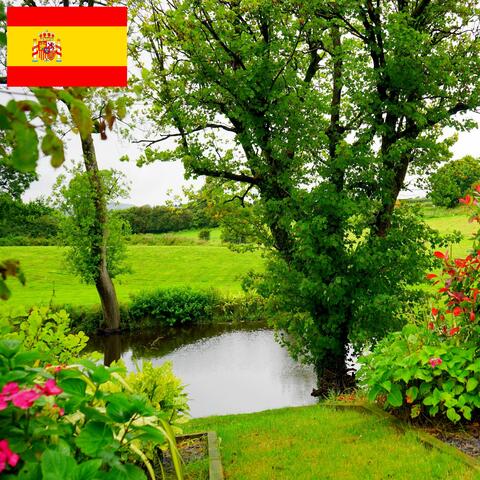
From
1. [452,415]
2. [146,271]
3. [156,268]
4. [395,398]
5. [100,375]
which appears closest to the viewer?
[100,375]

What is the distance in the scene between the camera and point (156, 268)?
36.9 m

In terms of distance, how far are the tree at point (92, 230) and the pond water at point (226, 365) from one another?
2.27 m

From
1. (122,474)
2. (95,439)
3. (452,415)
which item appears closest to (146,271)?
(452,415)

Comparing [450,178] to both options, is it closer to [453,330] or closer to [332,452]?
[453,330]

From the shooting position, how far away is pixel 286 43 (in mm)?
10594

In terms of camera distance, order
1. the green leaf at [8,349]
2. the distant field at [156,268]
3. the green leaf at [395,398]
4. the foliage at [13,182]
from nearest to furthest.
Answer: the green leaf at [8,349] < the green leaf at [395,398] < the foliage at [13,182] < the distant field at [156,268]

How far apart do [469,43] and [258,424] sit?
946cm

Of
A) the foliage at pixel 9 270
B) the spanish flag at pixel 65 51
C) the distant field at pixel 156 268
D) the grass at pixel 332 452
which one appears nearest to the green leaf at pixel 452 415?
the grass at pixel 332 452

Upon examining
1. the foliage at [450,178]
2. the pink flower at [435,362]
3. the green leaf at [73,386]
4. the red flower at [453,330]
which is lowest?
the pink flower at [435,362]

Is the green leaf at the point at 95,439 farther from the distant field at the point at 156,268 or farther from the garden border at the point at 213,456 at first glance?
the distant field at the point at 156,268

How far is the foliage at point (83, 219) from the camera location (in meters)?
20.4

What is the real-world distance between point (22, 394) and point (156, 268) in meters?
35.3

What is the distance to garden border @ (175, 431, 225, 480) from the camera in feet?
13.8

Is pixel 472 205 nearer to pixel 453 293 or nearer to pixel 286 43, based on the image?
pixel 453 293
